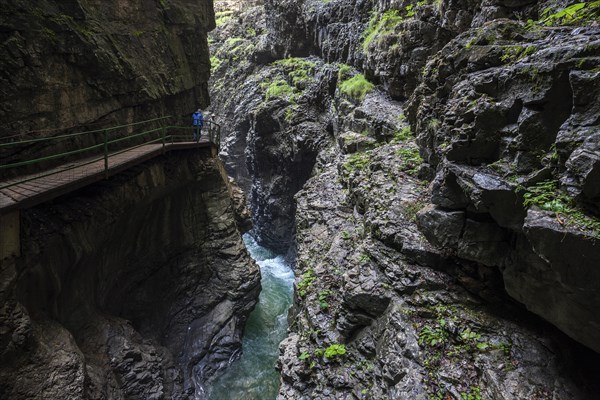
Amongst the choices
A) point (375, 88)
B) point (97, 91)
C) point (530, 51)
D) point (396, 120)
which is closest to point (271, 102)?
point (375, 88)

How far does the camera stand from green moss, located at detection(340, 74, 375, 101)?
58.0 feet

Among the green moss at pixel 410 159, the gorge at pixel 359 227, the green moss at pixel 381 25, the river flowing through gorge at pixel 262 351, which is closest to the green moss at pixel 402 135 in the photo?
the gorge at pixel 359 227

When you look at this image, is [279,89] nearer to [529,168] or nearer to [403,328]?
[403,328]

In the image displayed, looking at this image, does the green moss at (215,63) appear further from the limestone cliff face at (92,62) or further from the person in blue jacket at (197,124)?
the person in blue jacket at (197,124)

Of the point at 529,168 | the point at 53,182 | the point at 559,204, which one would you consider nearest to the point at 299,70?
the point at 53,182

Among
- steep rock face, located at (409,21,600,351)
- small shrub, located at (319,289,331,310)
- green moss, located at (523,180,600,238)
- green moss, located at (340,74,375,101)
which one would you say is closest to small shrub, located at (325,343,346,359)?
small shrub, located at (319,289,331,310)

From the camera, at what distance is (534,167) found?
205 inches

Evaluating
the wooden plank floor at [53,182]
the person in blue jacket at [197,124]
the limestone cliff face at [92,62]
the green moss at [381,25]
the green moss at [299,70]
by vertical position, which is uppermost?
the green moss at [381,25]

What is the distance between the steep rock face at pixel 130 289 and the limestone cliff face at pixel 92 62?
7.53 ft

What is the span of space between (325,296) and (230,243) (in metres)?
7.48

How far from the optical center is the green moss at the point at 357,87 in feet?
58.0

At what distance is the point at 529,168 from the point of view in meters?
Answer: 5.23

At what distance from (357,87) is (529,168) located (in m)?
14.2

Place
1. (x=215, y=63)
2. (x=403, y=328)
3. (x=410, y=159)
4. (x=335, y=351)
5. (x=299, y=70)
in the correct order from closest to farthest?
1. (x=403, y=328)
2. (x=335, y=351)
3. (x=410, y=159)
4. (x=299, y=70)
5. (x=215, y=63)
